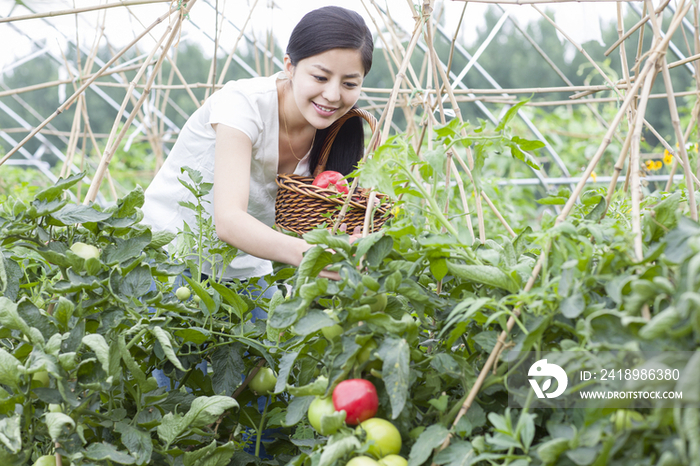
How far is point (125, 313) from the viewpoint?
57cm

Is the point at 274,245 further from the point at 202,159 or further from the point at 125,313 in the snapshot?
the point at 202,159

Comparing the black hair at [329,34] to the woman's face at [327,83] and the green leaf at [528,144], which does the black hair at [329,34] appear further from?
the green leaf at [528,144]

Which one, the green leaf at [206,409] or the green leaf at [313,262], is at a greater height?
the green leaf at [313,262]

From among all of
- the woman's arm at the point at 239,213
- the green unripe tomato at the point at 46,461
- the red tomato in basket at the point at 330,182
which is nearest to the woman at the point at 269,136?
the woman's arm at the point at 239,213

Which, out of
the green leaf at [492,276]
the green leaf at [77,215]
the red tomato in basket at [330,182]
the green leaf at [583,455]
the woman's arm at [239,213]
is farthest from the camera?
the red tomato in basket at [330,182]

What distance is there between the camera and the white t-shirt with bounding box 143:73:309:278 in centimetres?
90

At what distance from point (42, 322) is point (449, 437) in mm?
411

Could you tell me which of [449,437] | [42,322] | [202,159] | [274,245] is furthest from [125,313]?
[202,159]

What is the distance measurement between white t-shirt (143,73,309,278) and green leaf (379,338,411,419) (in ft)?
1.71

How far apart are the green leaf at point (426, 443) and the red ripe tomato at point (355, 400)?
5cm

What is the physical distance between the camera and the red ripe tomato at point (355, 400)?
0.46 m

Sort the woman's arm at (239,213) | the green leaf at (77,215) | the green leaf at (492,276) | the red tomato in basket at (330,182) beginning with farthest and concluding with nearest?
the red tomato in basket at (330,182)
the woman's arm at (239,213)
the green leaf at (77,215)
the green leaf at (492,276)

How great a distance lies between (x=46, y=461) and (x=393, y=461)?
1.13 ft

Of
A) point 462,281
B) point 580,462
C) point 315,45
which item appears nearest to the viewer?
point 580,462
